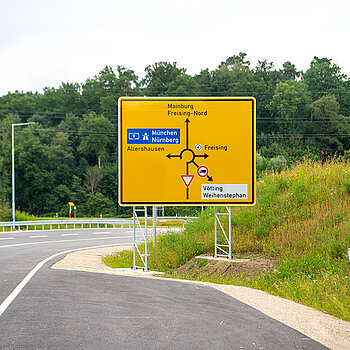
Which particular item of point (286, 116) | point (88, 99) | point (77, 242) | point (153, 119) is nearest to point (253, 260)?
point (153, 119)

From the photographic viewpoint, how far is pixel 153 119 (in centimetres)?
1648

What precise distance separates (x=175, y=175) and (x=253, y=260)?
11.1ft

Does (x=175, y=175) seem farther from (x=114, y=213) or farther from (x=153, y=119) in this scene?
(x=114, y=213)

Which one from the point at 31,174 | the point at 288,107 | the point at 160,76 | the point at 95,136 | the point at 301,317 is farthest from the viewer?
the point at 160,76

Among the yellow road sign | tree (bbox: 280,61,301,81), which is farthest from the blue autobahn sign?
tree (bbox: 280,61,301,81)

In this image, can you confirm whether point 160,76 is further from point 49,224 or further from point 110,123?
point 49,224

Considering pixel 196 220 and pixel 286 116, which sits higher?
pixel 286 116

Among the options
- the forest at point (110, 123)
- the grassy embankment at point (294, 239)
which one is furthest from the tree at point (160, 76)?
the grassy embankment at point (294, 239)

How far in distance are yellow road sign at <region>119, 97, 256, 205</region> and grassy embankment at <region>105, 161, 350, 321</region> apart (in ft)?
7.53

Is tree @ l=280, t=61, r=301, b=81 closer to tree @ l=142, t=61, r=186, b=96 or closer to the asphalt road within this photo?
tree @ l=142, t=61, r=186, b=96

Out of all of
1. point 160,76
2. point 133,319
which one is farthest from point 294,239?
point 160,76

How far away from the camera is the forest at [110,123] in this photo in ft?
288

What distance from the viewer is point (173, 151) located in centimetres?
1647

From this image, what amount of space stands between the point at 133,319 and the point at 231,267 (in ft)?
27.1
